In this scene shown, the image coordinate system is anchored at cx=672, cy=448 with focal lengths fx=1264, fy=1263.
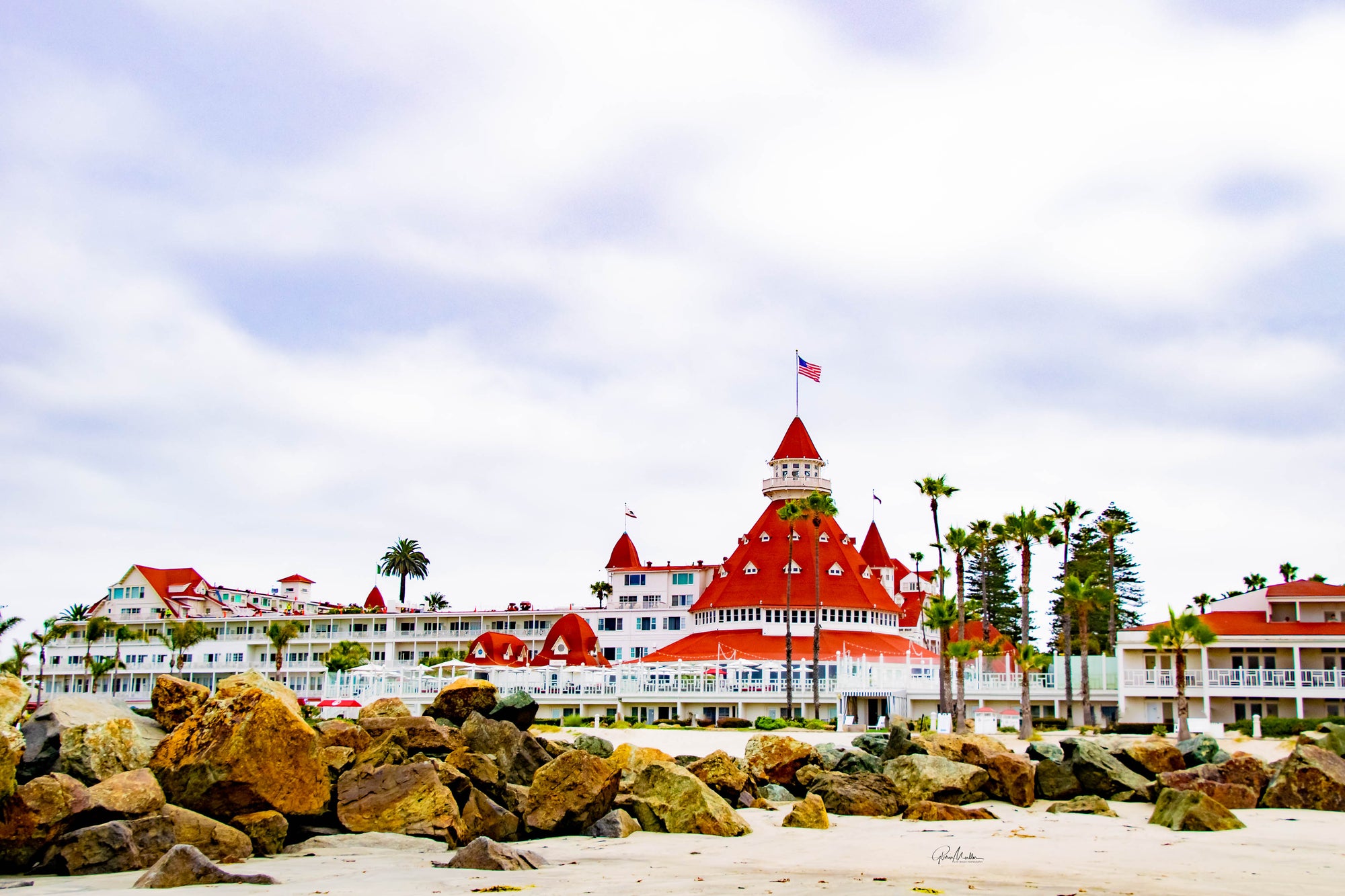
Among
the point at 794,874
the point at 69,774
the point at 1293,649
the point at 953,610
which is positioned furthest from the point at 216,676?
the point at 794,874

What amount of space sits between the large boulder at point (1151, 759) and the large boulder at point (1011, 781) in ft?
14.8

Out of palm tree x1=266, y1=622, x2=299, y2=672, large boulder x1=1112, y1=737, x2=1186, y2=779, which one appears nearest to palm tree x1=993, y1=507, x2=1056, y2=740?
large boulder x1=1112, y1=737, x2=1186, y2=779

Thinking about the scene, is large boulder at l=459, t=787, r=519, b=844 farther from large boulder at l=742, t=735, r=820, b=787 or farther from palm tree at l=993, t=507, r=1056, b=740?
palm tree at l=993, t=507, r=1056, b=740

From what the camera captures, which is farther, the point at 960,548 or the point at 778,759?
the point at 960,548

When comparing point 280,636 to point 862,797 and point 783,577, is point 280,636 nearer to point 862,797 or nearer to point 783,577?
point 783,577

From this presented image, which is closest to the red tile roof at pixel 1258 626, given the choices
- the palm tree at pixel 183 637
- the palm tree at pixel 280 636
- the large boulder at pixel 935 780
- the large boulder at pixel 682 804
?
the large boulder at pixel 935 780

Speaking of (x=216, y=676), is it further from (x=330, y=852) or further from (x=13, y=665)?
(x=330, y=852)

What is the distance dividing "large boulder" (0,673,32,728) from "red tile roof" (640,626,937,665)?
41763 mm

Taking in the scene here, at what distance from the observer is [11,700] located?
1627 cm

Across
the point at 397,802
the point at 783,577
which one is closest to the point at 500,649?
the point at 783,577

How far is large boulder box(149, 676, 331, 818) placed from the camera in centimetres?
1719

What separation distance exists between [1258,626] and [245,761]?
45.1 meters

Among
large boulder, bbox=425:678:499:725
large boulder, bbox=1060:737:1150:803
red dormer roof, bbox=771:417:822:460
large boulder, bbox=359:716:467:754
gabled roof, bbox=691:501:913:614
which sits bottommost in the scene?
large boulder, bbox=1060:737:1150:803

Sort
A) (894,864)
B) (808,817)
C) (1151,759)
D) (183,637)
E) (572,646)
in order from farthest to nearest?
(183,637), (572,646), (1151,759), (808,817), (894,864)
